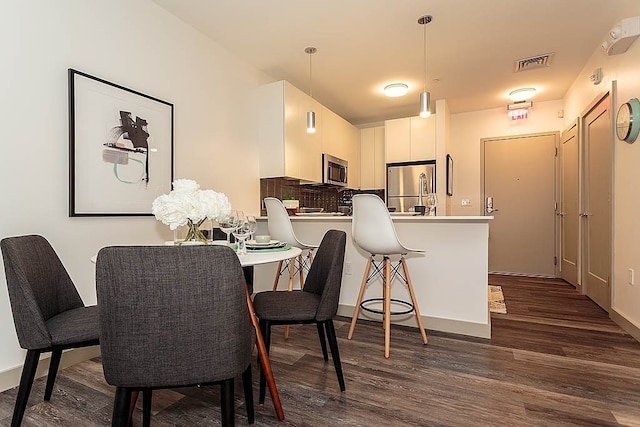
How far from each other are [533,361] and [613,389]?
1.35 feet

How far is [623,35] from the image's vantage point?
2584 mm

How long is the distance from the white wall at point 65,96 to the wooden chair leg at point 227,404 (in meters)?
1.53

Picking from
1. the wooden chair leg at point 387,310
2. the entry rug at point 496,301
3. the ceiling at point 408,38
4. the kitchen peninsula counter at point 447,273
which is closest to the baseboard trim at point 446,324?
the kitchen peninsula counter at point 447,273

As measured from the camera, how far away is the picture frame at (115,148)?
2201 millimetres

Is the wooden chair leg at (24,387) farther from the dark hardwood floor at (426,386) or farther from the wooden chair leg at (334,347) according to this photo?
the wooden chair leg at (334,347)

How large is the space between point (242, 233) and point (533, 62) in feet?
12.0

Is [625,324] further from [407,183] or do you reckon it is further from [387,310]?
[407,183]

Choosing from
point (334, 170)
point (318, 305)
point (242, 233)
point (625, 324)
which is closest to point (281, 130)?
point (334, 170)

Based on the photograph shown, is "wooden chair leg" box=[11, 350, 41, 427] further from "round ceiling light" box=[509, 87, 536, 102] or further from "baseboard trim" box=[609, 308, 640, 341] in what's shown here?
"round ceiling light" box=[509, 87, 536, 102]

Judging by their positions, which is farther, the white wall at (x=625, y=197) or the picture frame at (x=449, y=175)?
the picture frame at (x=449, y=175)

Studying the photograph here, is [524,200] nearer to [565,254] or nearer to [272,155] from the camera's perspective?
[565,254]

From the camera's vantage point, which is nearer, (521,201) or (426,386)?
(426,386)

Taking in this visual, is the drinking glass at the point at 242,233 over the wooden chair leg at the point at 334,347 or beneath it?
over

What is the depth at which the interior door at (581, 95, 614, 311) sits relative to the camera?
10.7 ft
